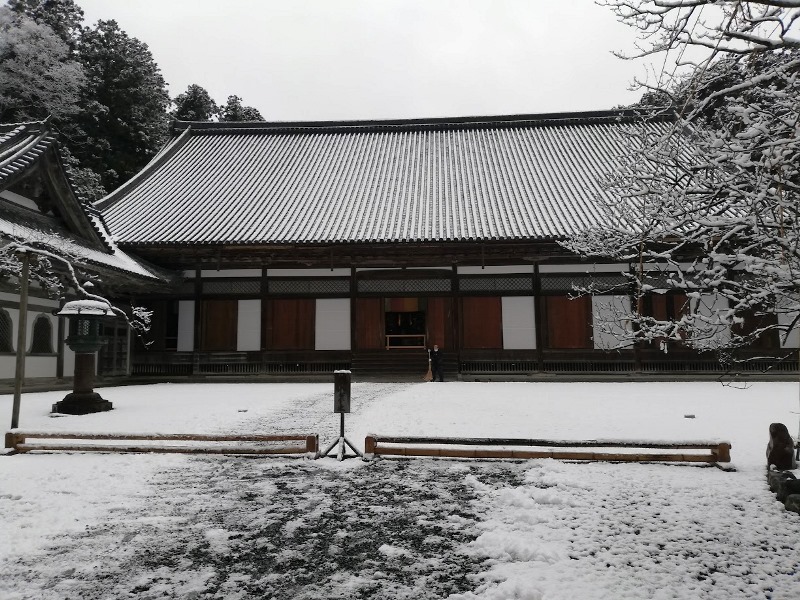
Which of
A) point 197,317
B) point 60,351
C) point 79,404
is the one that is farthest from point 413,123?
point 79,404

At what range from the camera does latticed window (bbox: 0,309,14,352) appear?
10.9m

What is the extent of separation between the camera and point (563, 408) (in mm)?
9359

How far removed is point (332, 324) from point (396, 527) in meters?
12.4

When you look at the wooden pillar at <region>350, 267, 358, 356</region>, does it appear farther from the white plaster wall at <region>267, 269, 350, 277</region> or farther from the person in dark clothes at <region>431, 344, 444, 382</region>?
the person in dark clothes at <region>431, 344, 444, 382</region>

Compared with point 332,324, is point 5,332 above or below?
below

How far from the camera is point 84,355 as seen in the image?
9.37m

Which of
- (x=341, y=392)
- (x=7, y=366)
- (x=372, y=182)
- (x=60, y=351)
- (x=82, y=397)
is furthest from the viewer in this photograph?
(x=372, y=182)

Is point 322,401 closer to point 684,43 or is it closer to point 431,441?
point 431,441

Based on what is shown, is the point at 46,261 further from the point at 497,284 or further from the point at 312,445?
the point at 497,284

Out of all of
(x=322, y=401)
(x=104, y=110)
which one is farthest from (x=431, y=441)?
(x=104, y=110)

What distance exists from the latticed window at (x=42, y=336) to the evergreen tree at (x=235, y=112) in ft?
108

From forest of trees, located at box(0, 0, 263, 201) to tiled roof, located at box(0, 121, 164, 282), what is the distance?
14615mm

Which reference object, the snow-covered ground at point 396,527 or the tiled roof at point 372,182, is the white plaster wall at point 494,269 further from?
the snow-covered ground at point 396,527

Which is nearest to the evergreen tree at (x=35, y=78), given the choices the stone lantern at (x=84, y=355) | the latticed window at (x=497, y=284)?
the stone lantern at (x=84, y=355)
